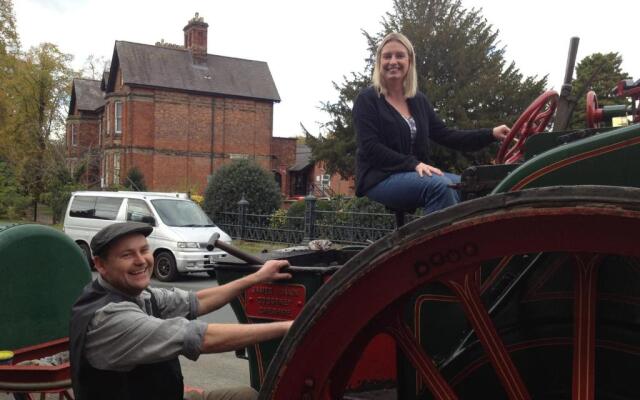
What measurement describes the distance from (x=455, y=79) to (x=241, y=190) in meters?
10.8

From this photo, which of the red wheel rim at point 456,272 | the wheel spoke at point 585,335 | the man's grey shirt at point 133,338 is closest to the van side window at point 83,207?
the man's grey shirt at point 133,338

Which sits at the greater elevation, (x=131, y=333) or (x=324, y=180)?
(x=324, y=180)

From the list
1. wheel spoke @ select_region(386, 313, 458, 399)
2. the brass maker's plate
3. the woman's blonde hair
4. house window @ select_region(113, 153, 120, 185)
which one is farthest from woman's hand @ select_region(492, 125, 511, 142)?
house window @ select_region(113, 153, 120, 185)

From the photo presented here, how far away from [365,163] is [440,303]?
90 centimetres

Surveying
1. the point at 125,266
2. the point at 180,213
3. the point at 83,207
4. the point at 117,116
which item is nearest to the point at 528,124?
the point at 125,266

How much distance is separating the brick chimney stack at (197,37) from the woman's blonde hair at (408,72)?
40.8 m

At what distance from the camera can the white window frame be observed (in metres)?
40.6

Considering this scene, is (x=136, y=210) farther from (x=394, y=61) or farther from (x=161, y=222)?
(x=394, y=61)

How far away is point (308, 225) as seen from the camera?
18234 millimetres

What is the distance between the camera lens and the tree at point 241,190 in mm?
21891

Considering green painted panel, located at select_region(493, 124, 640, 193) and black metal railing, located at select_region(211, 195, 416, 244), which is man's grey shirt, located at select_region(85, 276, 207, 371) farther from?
black metal railing, located at select_region(211, 195, 416, 244)

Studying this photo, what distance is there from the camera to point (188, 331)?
231 cm

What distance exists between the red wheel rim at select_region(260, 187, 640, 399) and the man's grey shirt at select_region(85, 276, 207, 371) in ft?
2.43

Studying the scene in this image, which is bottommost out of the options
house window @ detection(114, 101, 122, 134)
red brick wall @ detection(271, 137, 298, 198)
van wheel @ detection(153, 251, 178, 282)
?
van wheel @ detection(153, 251, 178, 282)
